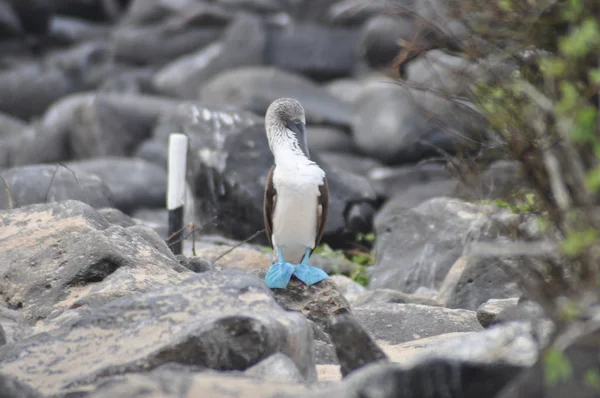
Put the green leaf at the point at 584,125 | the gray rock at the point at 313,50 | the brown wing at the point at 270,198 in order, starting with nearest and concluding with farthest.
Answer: the green leaf at the point at 584,125, the brown wing at the point at 270,198, the gray rock at the point at 313,50

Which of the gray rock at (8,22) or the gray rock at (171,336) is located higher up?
the gray rock at (171,336)

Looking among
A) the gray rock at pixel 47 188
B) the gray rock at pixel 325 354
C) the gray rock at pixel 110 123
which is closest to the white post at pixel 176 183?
the gray rock at pixel 47 188

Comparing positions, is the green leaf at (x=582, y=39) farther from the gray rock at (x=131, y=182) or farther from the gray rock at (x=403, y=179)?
the gray rock at (x=131, y=182)

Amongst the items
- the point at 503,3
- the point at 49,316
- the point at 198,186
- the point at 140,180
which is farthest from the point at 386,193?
the point at 503,3

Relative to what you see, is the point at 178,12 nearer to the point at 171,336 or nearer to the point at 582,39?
the point at 171,336

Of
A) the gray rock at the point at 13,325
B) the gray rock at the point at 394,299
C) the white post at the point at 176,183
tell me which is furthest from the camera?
the white post at the point at 176,183

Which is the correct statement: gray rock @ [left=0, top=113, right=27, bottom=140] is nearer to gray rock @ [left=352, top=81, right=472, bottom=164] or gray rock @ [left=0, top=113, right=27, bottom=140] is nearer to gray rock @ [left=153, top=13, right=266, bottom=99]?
gray rock @ [left=153, top=13, right=266, bottom=99]

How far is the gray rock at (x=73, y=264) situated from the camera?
5.07m

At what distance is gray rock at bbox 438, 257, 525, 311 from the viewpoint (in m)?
6.59

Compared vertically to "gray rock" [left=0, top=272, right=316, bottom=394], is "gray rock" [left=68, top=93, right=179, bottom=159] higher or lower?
lower

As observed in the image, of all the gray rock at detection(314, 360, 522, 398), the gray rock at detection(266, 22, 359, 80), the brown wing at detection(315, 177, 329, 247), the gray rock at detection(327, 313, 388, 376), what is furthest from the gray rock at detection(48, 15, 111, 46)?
the gray rock at detection(314, 360, 522, 398)

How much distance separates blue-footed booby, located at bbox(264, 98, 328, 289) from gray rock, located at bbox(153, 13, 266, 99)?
39.0 feet

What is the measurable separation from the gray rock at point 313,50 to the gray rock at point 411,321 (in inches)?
482

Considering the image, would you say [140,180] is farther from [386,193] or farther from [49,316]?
[49,316]
